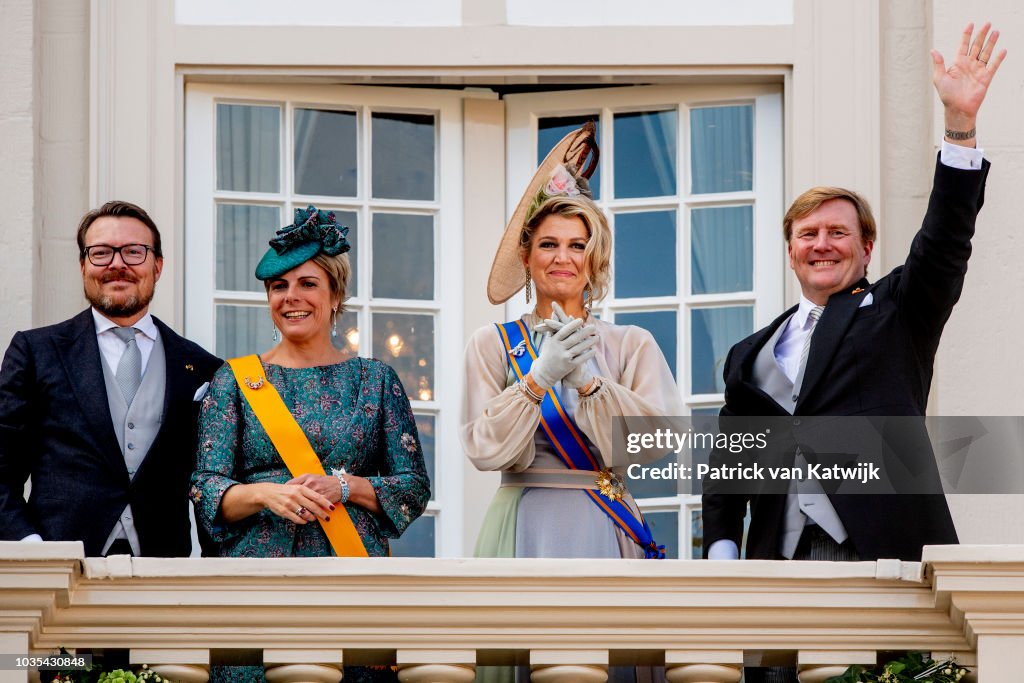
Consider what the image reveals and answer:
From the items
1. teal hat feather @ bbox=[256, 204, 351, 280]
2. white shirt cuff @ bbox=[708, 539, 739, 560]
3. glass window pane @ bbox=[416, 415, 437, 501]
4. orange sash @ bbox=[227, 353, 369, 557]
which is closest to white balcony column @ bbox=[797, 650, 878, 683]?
white shirt cuff @ bbox=[708, 539, 739, 560]

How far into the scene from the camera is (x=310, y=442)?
693 centimetres

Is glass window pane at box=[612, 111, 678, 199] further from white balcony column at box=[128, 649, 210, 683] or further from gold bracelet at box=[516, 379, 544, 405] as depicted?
white balcony column at box=[128, 649, 210, 683]

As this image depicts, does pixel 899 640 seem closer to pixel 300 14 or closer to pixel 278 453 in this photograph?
pixel 278 453

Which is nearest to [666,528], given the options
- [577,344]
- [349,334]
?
[349,334]

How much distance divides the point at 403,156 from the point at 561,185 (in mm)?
1413

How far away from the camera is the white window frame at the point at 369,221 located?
8359mm

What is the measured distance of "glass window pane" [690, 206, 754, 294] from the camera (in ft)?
27.6

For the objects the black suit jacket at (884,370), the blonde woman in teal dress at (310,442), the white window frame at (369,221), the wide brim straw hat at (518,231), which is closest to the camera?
the black suit jacket at (884,370)

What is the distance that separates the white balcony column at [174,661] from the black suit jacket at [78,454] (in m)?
0.83

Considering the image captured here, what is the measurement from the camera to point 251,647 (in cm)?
620

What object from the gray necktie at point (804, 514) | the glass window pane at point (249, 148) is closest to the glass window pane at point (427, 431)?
the glass window pane at point (249, 148)

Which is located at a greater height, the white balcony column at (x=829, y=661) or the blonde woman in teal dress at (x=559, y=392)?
the blonde woman in teal dress at (x=559, y=392)

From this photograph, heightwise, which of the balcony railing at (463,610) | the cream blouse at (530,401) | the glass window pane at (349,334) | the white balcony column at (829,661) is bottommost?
the white balcony column at (829,661)

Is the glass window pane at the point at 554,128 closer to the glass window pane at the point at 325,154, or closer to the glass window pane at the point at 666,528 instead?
the glass window pane at the point at 325,154
